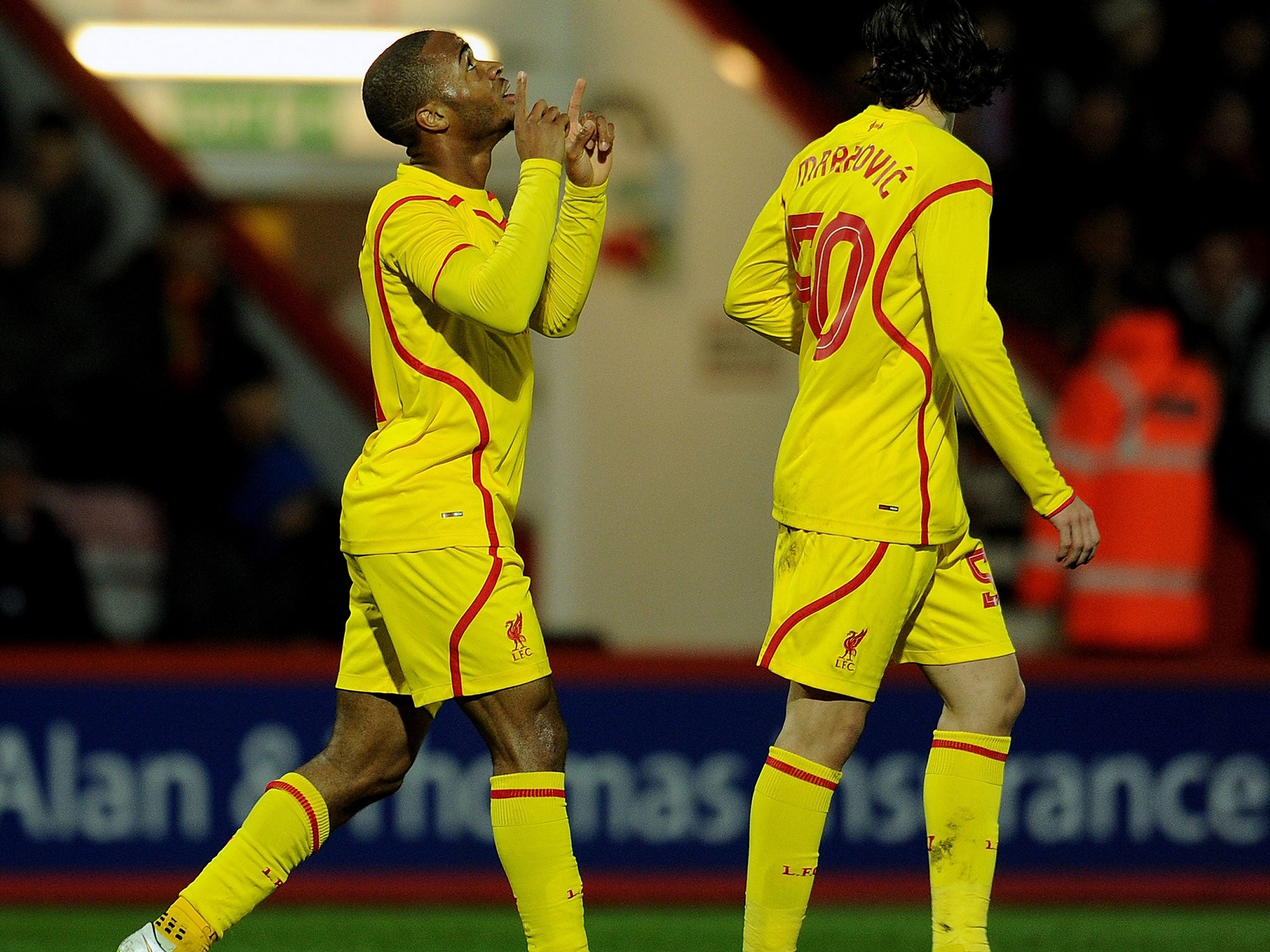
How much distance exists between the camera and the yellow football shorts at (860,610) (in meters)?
4.13

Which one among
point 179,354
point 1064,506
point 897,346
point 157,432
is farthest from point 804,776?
point 179,354

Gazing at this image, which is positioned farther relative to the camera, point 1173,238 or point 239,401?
point 1173,238

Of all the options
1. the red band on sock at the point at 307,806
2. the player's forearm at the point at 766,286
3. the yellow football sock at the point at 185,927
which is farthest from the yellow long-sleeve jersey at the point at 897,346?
the yellow football sock at the point at 185,927

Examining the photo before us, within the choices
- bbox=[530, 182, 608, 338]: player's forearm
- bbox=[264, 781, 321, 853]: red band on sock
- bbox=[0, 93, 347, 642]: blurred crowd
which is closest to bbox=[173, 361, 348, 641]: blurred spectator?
bbox=[0, 93, 347, 642]: blurred crowd

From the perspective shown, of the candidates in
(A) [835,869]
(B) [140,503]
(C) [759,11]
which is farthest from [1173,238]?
(B) [140,503]

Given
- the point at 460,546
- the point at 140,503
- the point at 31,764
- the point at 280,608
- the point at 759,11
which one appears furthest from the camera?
the point at 759,11

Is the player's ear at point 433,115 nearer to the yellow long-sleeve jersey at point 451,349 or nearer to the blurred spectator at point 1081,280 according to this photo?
the yellow long-sleeve jersey at point 451,349

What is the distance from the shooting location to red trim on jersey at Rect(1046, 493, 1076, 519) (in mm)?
4086

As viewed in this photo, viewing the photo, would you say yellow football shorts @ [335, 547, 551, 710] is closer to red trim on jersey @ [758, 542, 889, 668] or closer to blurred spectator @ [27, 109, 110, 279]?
red trim on jersey @ [758, 542, 889, 668]

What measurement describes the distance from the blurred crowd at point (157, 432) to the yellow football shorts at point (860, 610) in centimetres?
344

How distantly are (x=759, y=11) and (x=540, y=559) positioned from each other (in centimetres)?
370

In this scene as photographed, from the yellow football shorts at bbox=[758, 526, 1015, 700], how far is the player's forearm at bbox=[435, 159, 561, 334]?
789 millimetres

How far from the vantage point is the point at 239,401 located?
7566mm

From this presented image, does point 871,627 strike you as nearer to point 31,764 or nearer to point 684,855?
point 684,855
